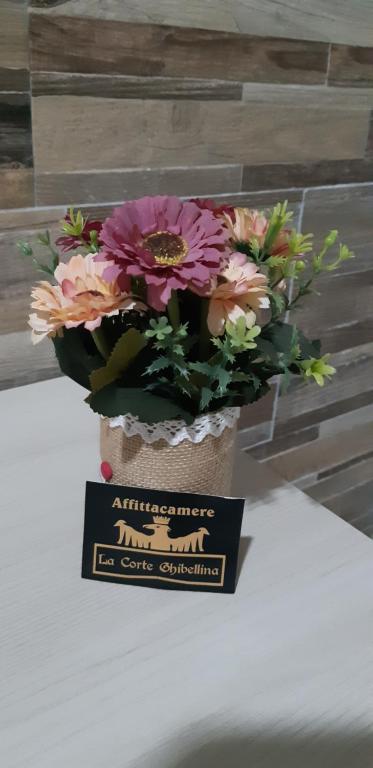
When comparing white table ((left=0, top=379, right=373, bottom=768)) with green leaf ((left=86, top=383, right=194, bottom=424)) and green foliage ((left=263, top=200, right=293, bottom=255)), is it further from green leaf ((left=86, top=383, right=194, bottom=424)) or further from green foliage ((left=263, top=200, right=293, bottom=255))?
green foliage ((left=263, top=200, right=293, bottom=255))

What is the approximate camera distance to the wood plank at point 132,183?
104 cm

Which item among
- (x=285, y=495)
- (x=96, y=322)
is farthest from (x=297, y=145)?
(x=96, y=322)

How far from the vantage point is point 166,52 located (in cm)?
105

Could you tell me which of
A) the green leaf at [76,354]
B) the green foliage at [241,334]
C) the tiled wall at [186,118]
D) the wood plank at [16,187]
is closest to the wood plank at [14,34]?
the tiled wall at [186,118]

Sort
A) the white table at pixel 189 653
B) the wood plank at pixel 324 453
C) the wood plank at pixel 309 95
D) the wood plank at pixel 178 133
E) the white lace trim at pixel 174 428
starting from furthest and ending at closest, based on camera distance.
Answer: the wood plank at pixel 324 453 < the wood plank at pixel 309 95 < the wood plank at pixel 178 133 < the white lace trim at pixel 174 428 < the white table at pixel 189 653

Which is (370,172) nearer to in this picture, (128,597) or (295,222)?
(295,222)

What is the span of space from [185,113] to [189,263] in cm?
69

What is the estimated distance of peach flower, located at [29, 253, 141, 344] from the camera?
57 cm

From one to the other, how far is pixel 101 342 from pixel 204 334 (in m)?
0.10

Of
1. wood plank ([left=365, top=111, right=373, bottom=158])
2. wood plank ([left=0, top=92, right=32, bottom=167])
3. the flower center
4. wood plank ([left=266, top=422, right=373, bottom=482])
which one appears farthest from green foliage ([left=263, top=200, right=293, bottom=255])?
wood plank ([left=266, top=422, right=373, bottom=482])

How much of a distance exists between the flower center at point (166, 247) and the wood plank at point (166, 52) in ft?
1.82

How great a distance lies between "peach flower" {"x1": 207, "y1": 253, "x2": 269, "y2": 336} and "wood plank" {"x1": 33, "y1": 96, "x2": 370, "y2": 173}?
0.55m

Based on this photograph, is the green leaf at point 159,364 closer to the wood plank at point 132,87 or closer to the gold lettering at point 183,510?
the gold lettering at point 183,510

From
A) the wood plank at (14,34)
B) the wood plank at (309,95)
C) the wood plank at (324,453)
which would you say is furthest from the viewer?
the wood plank at (324,453)
